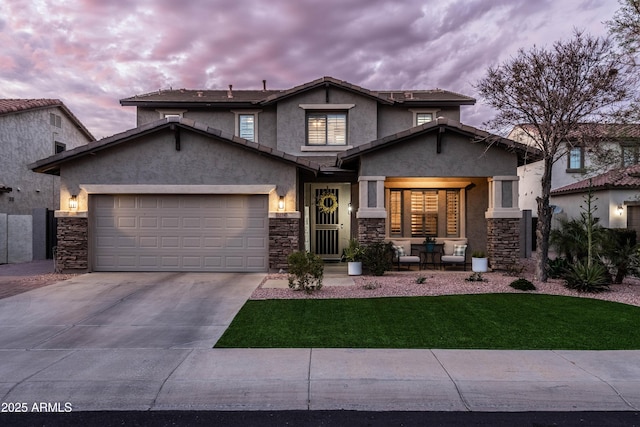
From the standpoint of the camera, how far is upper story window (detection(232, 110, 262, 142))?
16625mm

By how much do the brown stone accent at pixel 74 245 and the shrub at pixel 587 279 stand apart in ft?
46.1

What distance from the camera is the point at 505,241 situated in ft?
39.6

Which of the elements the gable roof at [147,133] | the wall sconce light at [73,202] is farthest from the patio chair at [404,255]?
the wall sconce light at [73,202]

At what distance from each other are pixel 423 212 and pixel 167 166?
9081 millimetres

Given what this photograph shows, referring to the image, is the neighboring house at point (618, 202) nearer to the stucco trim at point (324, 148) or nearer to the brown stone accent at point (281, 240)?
the stucco trim at point (324, 148)

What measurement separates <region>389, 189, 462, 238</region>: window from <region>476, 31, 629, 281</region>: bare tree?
12.1 ft

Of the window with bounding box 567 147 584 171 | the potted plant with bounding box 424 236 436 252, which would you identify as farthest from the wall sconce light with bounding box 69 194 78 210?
the window with bounding box 567 147 584 171

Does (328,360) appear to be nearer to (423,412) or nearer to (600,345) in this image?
(423,412)

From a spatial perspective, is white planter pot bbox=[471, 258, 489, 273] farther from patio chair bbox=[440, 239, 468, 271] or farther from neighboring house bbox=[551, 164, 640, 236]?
neighboring house bbox=[551, 164, 640, 236]

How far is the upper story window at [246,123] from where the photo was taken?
1662 cm

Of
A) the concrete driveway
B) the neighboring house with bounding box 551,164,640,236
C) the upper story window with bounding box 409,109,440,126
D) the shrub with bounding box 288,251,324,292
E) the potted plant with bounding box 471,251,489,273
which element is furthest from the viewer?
the neighboring house with bounding box 551,164,640,236

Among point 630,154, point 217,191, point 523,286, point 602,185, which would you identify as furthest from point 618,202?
point 217,191

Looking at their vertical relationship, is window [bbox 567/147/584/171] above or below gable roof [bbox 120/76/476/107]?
below

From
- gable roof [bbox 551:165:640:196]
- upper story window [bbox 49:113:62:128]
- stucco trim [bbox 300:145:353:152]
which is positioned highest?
upper story window [bbox 49:113:62:128]
